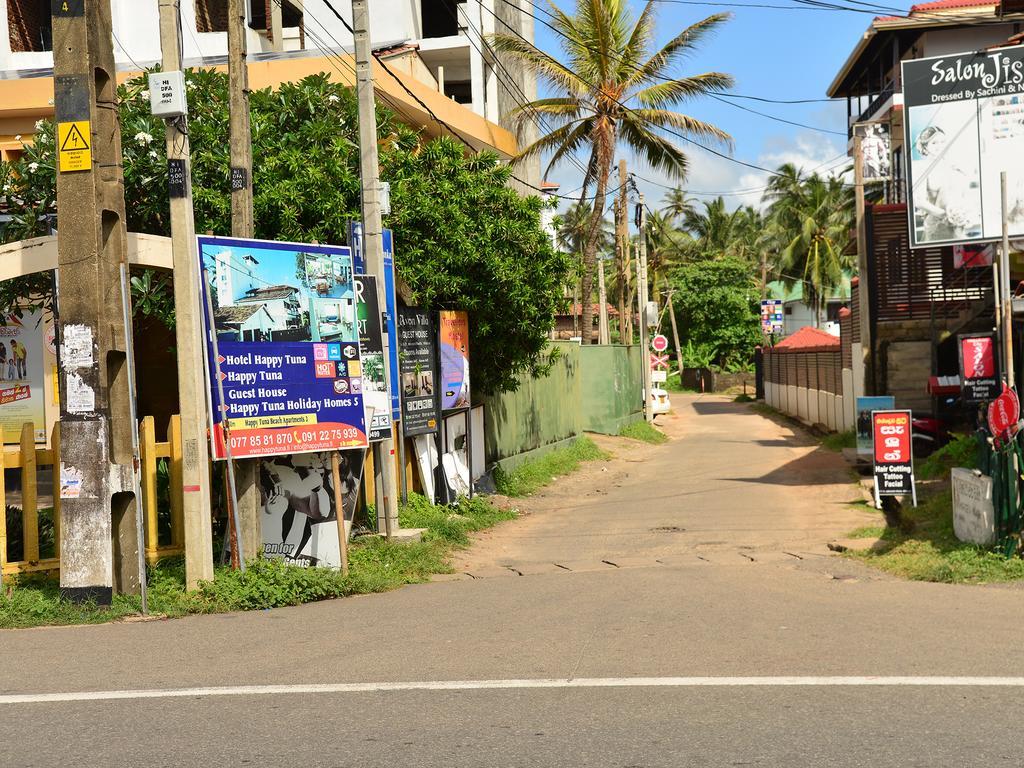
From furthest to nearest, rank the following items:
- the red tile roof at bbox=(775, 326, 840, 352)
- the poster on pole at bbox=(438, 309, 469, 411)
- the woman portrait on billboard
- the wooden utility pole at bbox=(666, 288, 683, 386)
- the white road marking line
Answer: the wooden utility pole at bbox=(666, 288, 683, 386) < the red tile roof at bbox=(775, 326, 840, 352) < the woman portrait on billboard < the poster on pole at bbox=(438, 309, 469, 411) < the white road marking line

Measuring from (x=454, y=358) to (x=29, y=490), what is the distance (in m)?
6.98

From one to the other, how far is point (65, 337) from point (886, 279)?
18320 millimetres

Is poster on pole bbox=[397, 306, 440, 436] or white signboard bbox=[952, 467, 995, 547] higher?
poster on pole bbox=[397, 306, 440, 436]

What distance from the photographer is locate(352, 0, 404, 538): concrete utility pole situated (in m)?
12.1

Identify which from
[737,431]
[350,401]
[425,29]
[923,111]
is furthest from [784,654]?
[425,29]

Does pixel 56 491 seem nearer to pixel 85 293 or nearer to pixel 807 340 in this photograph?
pixel 85 293

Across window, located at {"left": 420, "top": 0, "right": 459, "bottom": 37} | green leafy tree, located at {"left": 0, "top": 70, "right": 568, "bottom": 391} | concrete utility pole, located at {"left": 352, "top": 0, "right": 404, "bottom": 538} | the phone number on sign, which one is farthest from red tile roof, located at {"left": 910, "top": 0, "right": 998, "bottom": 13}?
the phone number on sign

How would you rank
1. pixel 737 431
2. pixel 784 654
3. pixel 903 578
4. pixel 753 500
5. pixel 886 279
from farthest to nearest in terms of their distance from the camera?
1. pixel 737 431
2. pixel 886 279
3. pixel 753 500
4. pixel 903 578
5. pixel 784 654

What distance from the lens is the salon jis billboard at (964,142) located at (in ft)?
53.8

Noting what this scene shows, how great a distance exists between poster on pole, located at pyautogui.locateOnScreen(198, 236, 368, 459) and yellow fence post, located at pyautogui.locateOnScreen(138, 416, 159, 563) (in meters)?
0.82

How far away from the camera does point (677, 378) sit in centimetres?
7081

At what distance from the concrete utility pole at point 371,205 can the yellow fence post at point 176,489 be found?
2536mm

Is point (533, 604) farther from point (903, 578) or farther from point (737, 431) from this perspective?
point (737, 431)

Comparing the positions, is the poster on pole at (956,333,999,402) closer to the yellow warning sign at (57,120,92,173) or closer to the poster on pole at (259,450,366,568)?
the poster on pole at (259,450,366,568)
